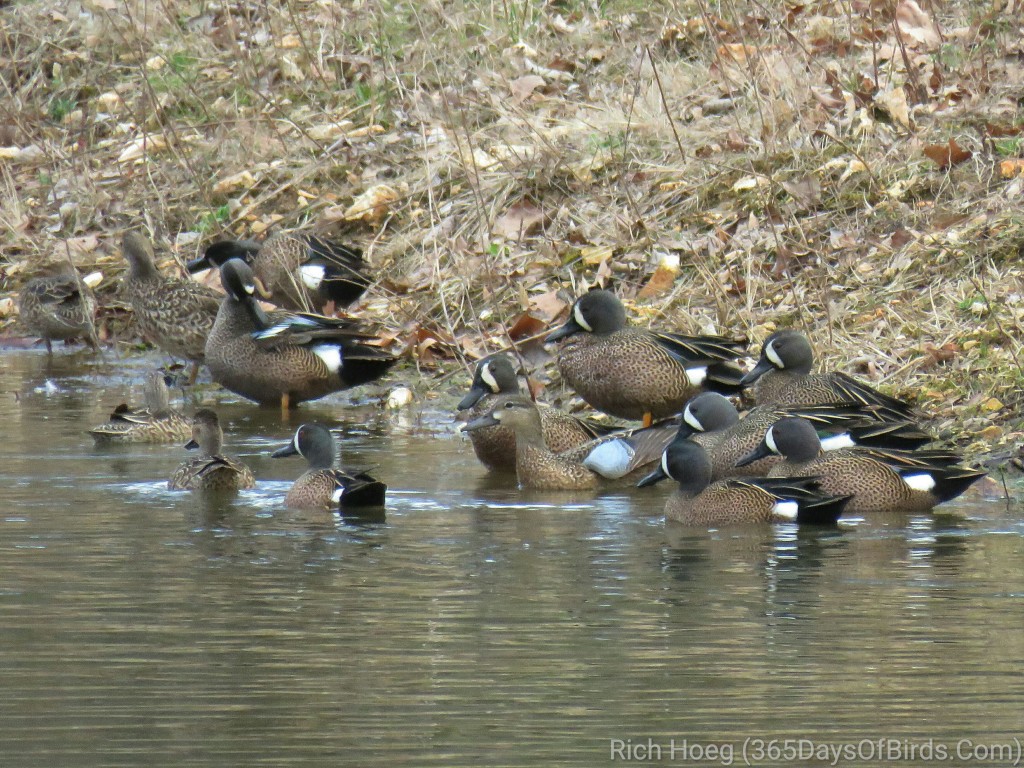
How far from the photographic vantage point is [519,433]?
8.45 metres

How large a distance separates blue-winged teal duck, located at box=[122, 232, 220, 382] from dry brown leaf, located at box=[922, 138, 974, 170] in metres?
4.72

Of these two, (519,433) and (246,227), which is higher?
(246,227)

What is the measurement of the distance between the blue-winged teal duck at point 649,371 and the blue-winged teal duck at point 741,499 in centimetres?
A: 170

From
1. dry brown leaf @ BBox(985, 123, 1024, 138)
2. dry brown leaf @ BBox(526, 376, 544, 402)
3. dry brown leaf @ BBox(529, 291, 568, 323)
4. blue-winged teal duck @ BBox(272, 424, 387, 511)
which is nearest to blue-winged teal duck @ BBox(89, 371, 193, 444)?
blue-winged teal duck @ BBox(272, 424, 387, 511)

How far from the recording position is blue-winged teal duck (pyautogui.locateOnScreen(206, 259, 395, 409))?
10.5m

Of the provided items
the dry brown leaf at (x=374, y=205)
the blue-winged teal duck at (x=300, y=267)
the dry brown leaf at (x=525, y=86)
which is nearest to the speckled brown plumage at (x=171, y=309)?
the blue-winged teal duck at (x=300, y=267)

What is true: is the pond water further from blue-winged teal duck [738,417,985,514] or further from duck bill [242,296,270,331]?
duck bill [242,296,270,331]

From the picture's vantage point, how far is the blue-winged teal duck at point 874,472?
287 inches

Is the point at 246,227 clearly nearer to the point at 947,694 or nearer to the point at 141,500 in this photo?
the point at 141,500

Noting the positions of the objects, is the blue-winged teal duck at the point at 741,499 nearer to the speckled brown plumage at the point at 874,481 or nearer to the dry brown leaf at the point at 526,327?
the speckled brown plumage at the point at 874,481

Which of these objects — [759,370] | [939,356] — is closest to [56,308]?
[759,370]

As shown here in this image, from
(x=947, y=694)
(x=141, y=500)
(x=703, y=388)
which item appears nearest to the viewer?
(x=947, y=694)

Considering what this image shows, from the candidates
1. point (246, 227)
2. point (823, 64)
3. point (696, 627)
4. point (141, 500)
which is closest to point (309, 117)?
point (246, 227)

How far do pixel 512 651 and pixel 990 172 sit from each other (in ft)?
22.6
